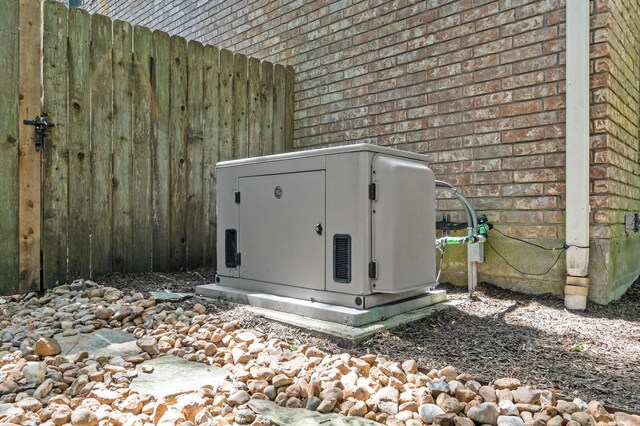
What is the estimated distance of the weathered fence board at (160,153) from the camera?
11.7 feet

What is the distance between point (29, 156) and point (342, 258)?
217 centimetres

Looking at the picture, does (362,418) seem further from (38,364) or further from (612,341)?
(612,341)

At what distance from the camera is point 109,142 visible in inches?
131

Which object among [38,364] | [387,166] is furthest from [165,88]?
[38,364]

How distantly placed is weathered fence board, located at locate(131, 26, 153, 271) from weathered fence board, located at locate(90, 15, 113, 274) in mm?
178

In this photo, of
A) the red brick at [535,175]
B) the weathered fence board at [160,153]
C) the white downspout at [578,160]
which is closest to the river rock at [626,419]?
the white downspout at [578,160]

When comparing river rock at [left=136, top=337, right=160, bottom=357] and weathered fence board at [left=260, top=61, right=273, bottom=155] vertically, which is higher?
weathered fence board at [left=260, top=61, right=273, bottom=155]

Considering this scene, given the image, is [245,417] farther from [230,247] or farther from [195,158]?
[195,158]

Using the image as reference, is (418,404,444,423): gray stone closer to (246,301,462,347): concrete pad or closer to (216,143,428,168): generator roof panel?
(246,301,462,347): concrete pad

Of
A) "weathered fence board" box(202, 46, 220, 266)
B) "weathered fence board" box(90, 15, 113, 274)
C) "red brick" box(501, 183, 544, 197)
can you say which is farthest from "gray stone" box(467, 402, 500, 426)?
"weathered fence board" box(202, 46, 220, 266)

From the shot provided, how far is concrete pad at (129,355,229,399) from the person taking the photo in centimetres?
159

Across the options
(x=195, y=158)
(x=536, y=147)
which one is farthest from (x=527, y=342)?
(x=195, y=158)

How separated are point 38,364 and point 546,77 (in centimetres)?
313

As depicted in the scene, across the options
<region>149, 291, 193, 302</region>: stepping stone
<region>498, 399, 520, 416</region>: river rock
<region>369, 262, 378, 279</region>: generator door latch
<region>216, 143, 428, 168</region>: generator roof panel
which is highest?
<region>216, 143, 428, 168</region>: generator roof panel
